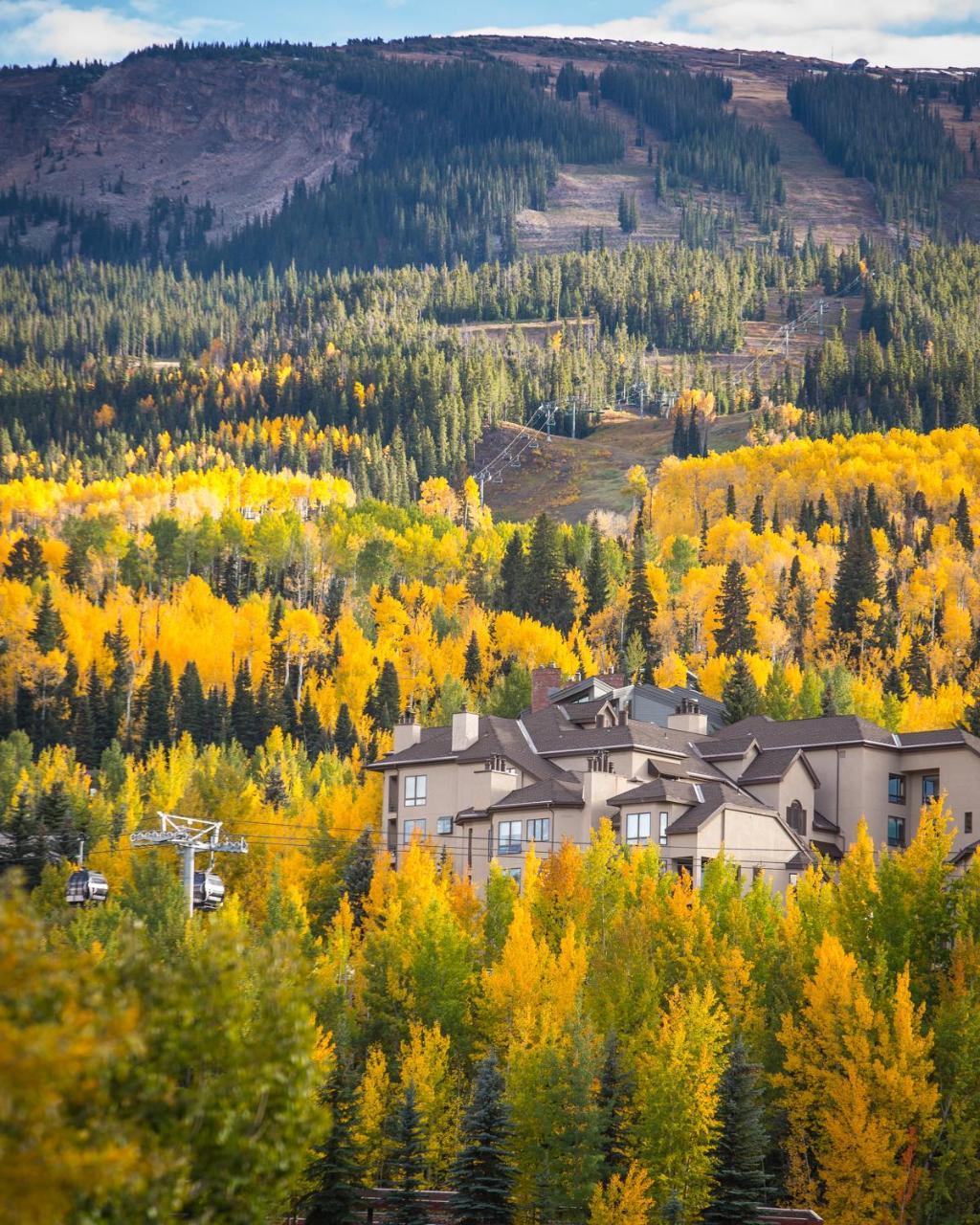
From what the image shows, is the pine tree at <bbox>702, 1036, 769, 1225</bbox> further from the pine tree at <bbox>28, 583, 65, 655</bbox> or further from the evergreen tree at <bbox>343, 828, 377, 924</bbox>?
the pine tree at <bbox>28, 583, 65, 655</bbox>

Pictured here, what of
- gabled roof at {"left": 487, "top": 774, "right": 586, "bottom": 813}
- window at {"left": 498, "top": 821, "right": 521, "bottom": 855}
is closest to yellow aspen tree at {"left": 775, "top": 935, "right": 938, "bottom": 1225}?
gabled roof at {"left": 487, "top": 774, "right": 586, "bottom": 813}

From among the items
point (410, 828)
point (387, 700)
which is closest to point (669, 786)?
point (410, 828)

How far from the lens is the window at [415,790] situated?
9594 cm

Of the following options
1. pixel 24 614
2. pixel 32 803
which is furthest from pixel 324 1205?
pixel 24 614

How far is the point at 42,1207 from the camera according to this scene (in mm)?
22609

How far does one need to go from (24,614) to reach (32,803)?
73792 millimetres

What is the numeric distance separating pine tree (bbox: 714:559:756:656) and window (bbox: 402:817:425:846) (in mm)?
67866

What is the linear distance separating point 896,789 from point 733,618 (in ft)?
227

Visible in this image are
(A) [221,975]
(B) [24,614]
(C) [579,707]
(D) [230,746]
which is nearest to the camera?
(A) [221,975]

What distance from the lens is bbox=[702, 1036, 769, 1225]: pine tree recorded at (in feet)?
195

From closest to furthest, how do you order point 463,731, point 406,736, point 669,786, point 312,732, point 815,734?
1. point 669,786
2. point 463,731
3. point 815,734
4. point 406,736
5. point 312,732

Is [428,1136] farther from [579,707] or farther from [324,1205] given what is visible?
[579,707]

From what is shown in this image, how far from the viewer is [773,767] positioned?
94.3 m

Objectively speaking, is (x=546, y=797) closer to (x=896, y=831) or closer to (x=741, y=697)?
(x=896, y=831)
